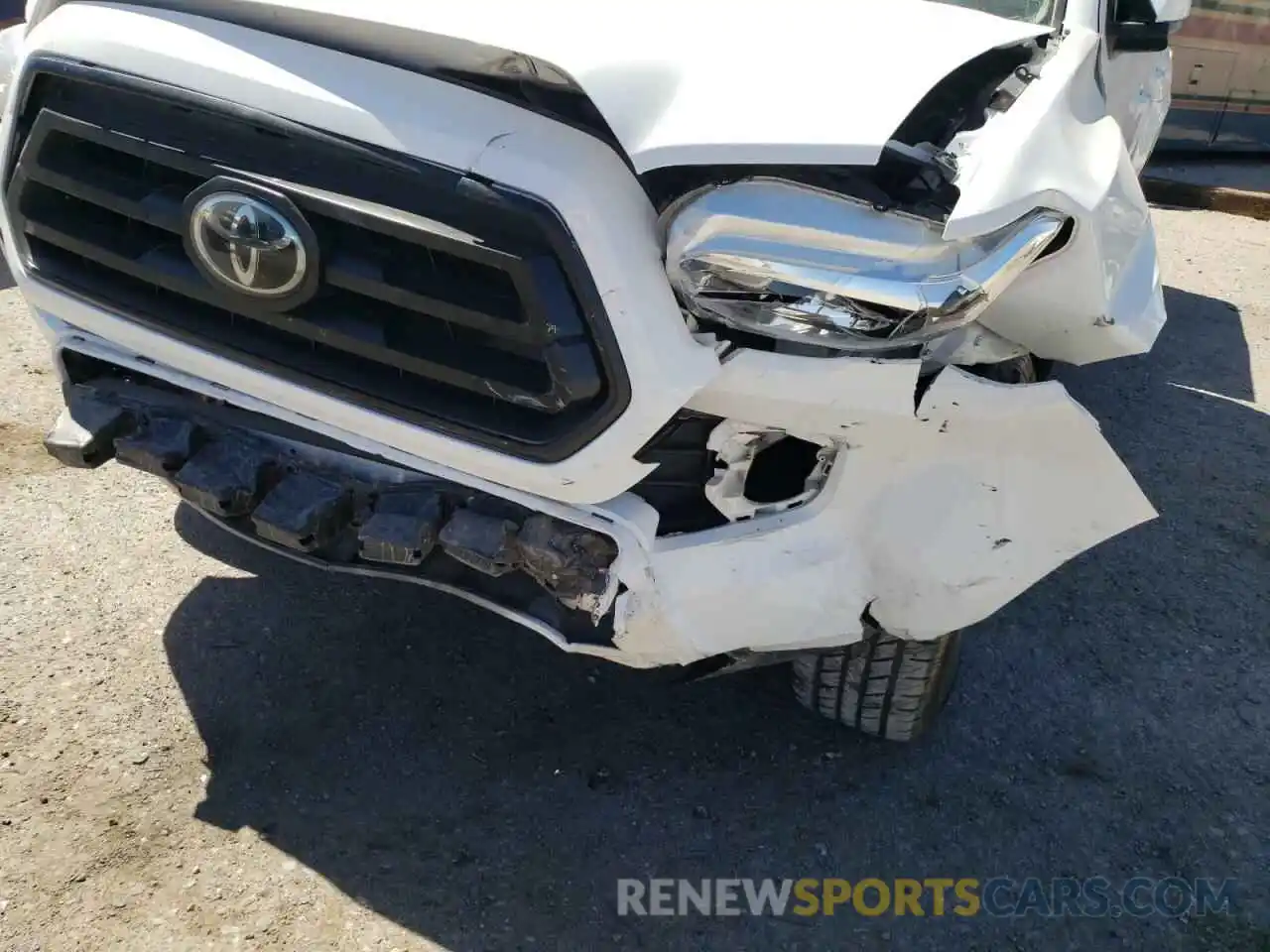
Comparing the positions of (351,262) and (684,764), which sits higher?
(351,262)

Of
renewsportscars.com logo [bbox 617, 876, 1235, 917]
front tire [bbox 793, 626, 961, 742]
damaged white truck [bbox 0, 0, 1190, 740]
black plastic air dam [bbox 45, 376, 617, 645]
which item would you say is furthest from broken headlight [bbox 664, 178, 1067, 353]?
renewsportscars.com logo [bbox 617, 876, 1235, 917]

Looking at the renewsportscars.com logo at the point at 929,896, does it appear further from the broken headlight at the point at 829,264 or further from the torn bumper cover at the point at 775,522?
the broken headlight at the point at 829,264

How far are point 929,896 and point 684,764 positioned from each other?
2.02 feet

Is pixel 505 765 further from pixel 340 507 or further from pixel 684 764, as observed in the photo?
pixel 340 507

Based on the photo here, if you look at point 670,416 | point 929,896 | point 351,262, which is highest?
point 351,262

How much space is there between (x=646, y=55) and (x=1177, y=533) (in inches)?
103

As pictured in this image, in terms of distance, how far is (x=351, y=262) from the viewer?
1911 millimetres

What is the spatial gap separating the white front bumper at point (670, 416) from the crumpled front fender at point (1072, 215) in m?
0.14

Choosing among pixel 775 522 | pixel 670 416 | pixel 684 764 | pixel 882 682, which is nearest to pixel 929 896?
pixel 882 682

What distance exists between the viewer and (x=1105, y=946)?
2289 millimetres

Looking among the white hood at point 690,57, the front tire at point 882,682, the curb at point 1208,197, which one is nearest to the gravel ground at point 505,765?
the front tire at point 882,682

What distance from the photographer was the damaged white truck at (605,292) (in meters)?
1.79

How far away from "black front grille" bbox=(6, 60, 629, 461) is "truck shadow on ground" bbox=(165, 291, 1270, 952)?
3.26 ft

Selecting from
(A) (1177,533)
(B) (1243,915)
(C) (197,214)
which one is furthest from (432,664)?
(A) (1177,533)
